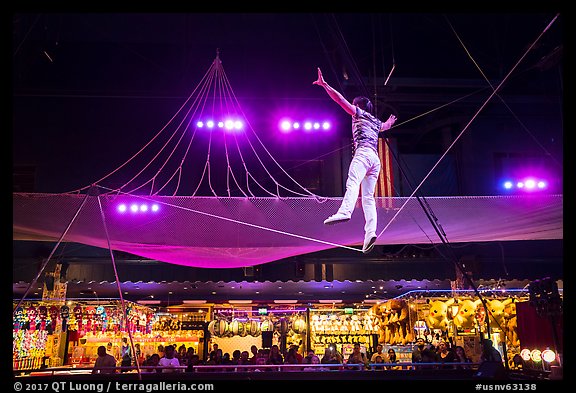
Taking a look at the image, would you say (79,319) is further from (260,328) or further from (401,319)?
(401,319)

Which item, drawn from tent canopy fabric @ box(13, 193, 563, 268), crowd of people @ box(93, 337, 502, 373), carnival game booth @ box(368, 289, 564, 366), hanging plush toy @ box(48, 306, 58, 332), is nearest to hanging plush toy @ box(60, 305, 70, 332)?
hanging plush toy @ box(48, 306, 58, 332)

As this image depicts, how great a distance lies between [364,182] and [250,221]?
169cm

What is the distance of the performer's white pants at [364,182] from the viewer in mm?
5035

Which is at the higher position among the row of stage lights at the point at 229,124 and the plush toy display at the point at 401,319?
the row of stage lights at the point at 229,124

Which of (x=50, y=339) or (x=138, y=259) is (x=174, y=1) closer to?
(x=138, y=259)

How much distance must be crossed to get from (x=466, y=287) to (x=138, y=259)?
7.37 meters

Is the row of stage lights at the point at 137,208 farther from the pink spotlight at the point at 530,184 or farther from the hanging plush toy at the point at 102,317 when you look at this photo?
the pink spotlight at the point at 530,184

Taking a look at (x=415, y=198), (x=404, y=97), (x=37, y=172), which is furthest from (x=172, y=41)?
(x=415, y=198)

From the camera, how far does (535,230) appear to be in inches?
281

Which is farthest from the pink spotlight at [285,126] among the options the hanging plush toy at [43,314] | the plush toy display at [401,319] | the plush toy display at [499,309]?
the hanging plush toy at [43,314]

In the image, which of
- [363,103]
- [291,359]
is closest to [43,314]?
[291,359]

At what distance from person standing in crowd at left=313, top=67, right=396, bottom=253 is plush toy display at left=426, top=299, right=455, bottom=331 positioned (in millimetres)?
5605

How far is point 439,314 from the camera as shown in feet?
33.4

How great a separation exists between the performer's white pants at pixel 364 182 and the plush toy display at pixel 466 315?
5743 millimetres
